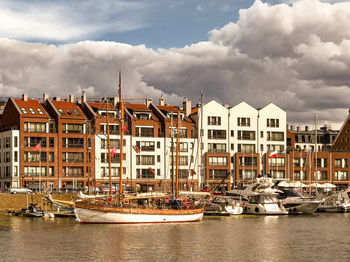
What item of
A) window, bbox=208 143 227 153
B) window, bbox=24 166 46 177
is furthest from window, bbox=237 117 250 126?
window, bbox=24 166 46 177

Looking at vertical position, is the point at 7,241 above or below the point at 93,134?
below

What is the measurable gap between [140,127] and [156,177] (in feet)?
38.3

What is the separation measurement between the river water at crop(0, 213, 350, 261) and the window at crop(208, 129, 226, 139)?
61627 millimetres

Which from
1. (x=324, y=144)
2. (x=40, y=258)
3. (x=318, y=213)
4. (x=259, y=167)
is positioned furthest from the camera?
(x=324, y=144)

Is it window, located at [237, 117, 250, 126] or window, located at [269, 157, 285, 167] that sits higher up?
window, located at [237, 117, 250, 126]

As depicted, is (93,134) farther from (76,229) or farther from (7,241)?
(7,241)

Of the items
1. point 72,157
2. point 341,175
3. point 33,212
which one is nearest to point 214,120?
point 72,157

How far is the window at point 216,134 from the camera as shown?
141 metres

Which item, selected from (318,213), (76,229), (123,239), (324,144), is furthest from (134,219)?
(324,144)

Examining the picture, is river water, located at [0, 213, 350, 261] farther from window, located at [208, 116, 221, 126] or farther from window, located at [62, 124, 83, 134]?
window, located at [208, 116, 221, 126]

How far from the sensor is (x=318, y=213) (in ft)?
319

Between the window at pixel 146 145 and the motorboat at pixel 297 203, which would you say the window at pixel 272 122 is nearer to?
the window at pixel 146 145

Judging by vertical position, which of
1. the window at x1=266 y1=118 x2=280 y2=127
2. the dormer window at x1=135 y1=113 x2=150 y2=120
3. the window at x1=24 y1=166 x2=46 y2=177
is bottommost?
the window at x1=24 y1=166 x2=46 y2=177

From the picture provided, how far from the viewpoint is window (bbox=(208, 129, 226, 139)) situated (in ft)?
461
